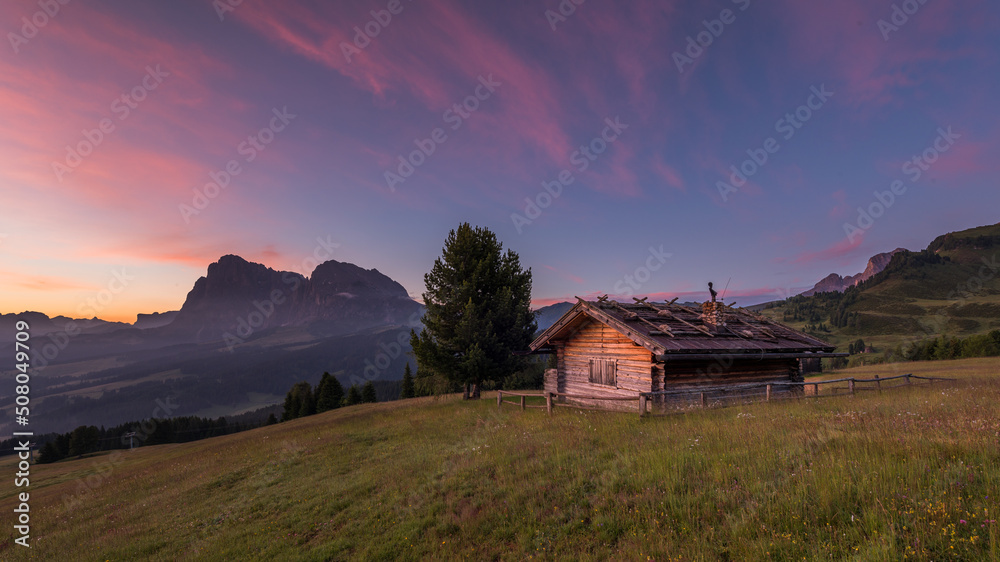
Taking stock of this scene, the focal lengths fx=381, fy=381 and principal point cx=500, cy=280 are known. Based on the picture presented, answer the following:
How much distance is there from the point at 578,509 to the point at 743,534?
2709mm

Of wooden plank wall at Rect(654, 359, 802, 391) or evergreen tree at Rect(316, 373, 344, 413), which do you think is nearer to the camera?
wooden plank wall at Rect(654, 359, 802, 391)

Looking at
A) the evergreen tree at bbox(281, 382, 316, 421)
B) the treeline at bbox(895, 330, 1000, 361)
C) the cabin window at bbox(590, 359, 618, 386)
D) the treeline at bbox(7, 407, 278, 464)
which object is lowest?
the treeline at bbox(7, 407, 278, 464)

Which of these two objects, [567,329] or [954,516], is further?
[567,329]

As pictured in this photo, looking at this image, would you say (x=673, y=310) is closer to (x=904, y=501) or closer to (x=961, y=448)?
(x=961, y=448)

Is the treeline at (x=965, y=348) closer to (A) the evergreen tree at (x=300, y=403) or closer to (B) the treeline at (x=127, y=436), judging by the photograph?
(A) the evergreen tree at (x=300, y=403)

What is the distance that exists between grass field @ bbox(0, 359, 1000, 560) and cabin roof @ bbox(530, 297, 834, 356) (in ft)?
10.7

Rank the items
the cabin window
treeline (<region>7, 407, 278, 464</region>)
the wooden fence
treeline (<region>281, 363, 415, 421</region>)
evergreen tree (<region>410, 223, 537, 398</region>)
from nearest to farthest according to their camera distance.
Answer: the wooden fence < the cabin window < evergreen tree (<region>410, 223, 537, 398</region>) < treeline (<region>281, 363, 415, 421</region>) < treeline (<region>7, 407, 278, 464</region>)

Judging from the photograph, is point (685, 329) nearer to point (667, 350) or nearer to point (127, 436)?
point (667, 350)

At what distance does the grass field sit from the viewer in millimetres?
4895

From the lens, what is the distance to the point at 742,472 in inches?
267

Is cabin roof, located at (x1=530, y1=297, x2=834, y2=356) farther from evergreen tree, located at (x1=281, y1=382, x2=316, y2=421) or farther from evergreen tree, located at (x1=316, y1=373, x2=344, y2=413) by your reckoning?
evergreen tree, located at (x1=281, y1=382, x2=316, y2=421)

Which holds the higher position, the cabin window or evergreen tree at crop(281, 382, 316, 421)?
the cabin window

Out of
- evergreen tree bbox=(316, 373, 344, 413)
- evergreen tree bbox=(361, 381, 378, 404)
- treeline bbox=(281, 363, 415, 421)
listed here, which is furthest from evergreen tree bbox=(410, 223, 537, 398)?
evergreen tree bbox=(316, 373, 344, 413)

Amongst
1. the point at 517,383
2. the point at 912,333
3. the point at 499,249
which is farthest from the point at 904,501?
the point at 912,333
